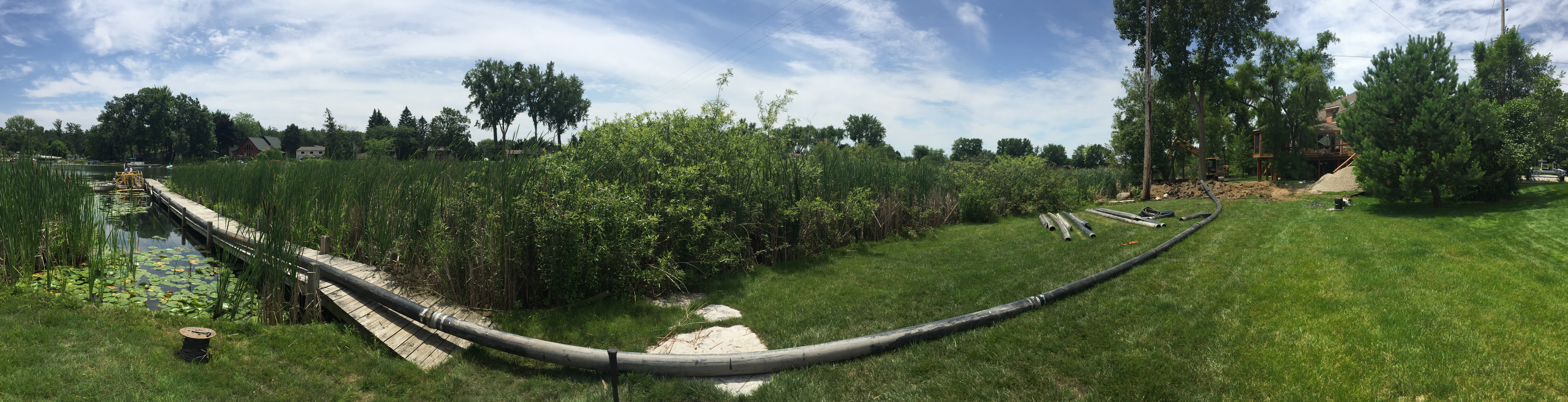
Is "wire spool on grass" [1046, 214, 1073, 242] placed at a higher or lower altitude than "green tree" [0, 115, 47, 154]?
lower

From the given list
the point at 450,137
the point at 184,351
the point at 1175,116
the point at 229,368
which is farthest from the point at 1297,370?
the point at 1175,116

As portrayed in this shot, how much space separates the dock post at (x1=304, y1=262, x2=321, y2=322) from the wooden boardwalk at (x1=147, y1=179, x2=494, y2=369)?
0.13m

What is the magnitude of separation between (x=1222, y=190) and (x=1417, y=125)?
10.7 m

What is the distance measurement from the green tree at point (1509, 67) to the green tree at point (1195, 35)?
24.0m

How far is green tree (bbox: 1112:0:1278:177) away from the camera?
2334 centimetres

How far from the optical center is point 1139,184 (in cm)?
2809

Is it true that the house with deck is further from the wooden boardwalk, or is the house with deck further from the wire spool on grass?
the wooden boardwalk

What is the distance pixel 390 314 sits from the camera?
5.34 meters

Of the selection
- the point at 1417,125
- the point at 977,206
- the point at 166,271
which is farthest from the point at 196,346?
the point at 1417,125

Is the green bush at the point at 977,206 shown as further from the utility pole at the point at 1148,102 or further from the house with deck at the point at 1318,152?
the house with deck at the point at 1318,152

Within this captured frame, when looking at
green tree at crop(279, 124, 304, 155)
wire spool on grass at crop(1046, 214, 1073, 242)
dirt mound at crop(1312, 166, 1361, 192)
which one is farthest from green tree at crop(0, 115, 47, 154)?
green tree at crop(279, 124, 304, 155)

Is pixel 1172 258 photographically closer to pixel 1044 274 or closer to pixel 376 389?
pixel 1044 274

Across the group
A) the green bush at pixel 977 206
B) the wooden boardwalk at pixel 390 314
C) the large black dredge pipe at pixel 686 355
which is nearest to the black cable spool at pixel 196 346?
the wooden boardwalk at pixel 390 314

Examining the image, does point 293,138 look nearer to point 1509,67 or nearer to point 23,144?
point 23,144
